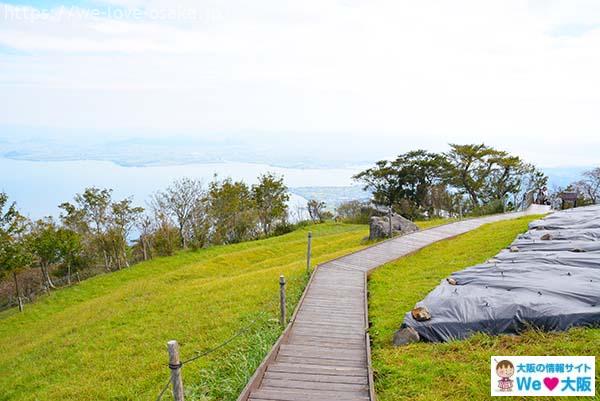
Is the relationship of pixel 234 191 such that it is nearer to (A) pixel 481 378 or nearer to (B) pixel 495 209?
(B) pixel 495 209

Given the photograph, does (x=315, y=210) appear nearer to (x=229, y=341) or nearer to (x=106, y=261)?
(x=106, y=261)

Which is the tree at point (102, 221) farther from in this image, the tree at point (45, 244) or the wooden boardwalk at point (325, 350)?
the wooden boardwalk at point (325, 350)

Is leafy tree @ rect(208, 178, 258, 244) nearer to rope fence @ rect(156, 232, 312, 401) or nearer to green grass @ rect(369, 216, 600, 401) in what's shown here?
rope fence @ rect(156, 232, 312, 401)

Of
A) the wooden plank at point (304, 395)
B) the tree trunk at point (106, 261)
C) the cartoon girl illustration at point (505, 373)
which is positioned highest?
the cartoon girl illustration at point (505, 373)

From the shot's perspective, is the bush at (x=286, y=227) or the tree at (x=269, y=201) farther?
the tree at (x=269, y=201)

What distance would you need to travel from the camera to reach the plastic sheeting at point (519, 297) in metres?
6.32

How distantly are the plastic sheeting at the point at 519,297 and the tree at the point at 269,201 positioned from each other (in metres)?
29.9

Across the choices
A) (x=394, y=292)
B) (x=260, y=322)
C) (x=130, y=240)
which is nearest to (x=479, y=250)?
(x=394, y=292)

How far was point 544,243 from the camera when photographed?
10.5 meters

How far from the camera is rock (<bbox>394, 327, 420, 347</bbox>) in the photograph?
23.2ft

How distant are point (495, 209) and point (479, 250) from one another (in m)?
17.2

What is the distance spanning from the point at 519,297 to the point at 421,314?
164 cm

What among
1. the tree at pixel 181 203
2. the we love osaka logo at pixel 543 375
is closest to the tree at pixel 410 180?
the tree at pixel 181 203

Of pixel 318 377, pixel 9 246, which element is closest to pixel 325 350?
pixel 318 377
